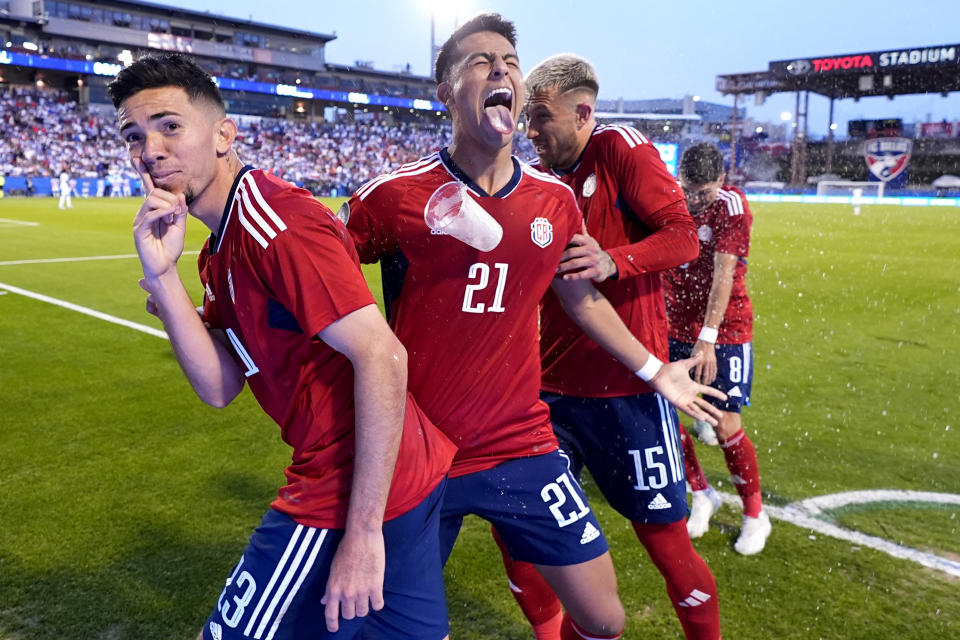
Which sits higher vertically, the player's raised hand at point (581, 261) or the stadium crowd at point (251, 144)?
the stadium crowd at point (251, 144)

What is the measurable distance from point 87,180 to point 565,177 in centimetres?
4467

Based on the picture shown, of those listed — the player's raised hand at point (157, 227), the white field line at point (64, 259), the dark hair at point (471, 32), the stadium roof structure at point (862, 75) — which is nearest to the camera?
the player's raised hand at point (157, 227)

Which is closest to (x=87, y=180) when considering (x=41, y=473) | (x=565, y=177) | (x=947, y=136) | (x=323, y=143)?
(x=323, y=143)

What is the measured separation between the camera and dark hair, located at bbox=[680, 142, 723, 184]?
430 centimetres

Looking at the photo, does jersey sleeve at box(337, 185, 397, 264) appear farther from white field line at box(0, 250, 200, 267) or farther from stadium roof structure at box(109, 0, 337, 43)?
stadium roof structure at box(109, 0, 337, 43)

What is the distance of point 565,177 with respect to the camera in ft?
10.4

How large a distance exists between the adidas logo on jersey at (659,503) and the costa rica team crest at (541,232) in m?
1.11

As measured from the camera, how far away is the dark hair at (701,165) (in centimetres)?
430

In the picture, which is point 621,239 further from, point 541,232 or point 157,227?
point 157,227

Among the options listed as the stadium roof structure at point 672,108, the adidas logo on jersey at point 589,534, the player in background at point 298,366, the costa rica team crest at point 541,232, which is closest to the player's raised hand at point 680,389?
the adidas logo on jersey at point 589,534

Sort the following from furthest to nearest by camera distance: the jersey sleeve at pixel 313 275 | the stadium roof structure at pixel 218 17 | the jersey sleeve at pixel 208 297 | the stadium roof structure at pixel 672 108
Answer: the stadium roof structure at pixel 672 108 → the stadium roof structure at pixel 218 17 → the jersey sleeve at pixel 208 297 → the jersey sleeve at pixel 313 275

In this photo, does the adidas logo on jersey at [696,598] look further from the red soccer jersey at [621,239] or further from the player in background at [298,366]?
the player in background at [298,366]

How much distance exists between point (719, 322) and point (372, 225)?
103 inches

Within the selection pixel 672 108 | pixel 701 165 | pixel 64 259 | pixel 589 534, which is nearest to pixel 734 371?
pixel 701 165
